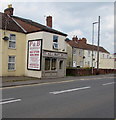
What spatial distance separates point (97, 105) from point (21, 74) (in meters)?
14.8

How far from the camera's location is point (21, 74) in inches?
813

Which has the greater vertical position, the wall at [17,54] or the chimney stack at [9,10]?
the chimney stack at [9,10]

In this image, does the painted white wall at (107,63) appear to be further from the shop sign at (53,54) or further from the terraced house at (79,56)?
the shop sign at (53,54)

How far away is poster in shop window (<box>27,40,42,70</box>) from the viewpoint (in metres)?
19.2

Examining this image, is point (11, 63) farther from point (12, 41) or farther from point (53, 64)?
point (53, 64)

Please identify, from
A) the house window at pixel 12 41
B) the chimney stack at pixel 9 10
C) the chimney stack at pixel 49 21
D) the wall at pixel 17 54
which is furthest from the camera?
the chimney stack at pixel 49 21

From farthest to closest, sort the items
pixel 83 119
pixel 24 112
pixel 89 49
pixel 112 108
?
pixel 89 49 → pixel 112 108 → pixel 24 112 → pixel 83 119

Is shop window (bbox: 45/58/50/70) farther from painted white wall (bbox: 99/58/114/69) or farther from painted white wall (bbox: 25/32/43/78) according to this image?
painted white wall (bbox: 99/58/114/69)

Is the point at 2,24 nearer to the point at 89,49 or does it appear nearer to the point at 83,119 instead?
the point at 83,119

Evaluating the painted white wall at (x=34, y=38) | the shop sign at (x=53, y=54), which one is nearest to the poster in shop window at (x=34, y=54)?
the painted white wall at (x=34, y=38)

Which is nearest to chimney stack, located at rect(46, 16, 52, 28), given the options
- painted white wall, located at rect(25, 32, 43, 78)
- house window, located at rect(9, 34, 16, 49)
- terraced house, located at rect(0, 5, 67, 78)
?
terraced house, located at rect(0, 5, 67, 78)

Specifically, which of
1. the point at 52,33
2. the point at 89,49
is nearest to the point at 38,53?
the point at 52,33

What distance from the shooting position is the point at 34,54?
1975 cm

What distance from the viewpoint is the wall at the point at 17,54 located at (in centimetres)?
1884
